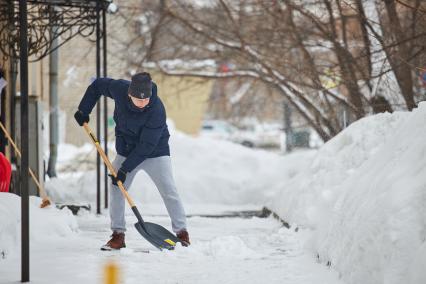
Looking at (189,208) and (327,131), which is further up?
(327,131)

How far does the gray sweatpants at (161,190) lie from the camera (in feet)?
24.8

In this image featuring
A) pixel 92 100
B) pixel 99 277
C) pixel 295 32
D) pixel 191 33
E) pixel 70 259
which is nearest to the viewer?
pixel 99 277

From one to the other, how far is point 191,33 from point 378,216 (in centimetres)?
1223

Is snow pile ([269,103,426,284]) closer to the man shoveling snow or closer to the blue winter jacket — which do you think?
the man shoveling snow

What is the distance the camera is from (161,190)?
7.77m

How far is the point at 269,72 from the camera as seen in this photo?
46.2ft

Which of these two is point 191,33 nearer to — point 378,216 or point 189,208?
point 189,208

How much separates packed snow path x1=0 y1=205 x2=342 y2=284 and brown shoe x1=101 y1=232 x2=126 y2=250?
114mm

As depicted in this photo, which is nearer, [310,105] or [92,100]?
[92,100]

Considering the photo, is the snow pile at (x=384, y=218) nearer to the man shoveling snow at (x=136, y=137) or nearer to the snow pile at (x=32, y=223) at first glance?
the man shoveling snow at (x=136, y=137)

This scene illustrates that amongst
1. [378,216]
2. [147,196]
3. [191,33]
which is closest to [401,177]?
[378,216]

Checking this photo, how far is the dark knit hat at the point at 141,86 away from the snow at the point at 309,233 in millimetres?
1369

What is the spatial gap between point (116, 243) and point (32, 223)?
103 cm

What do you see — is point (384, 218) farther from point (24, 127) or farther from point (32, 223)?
point (32, 223)
